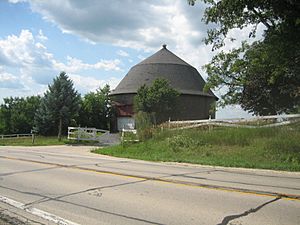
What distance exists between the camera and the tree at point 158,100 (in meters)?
49.0

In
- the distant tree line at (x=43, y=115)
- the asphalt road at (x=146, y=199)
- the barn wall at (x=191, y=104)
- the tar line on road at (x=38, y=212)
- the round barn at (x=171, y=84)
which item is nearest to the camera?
the tar line on road at (x=38, y=212)

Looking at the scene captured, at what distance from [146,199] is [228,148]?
11.9 metres

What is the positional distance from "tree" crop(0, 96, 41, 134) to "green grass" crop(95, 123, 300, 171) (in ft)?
134

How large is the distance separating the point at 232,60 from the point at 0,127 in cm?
4181

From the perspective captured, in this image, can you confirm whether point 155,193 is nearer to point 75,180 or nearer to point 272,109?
point 75,180

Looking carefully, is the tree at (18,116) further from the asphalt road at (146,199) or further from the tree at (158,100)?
the asphalt road at (146,199)

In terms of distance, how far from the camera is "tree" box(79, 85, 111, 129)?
59281 mm

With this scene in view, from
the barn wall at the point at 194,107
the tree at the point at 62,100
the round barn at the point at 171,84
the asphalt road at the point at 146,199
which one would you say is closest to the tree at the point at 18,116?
the round barn at the point at 171,84

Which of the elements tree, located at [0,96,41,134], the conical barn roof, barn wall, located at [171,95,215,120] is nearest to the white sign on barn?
the conical barn roof

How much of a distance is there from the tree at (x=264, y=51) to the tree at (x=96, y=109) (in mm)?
25730

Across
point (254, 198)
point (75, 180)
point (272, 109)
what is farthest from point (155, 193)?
point (272, 109)

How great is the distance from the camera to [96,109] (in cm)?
6088

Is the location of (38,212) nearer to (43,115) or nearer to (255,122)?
(255,122)

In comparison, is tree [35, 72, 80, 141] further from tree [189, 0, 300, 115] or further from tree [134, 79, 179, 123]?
tree [189, 0, 300, 115]
